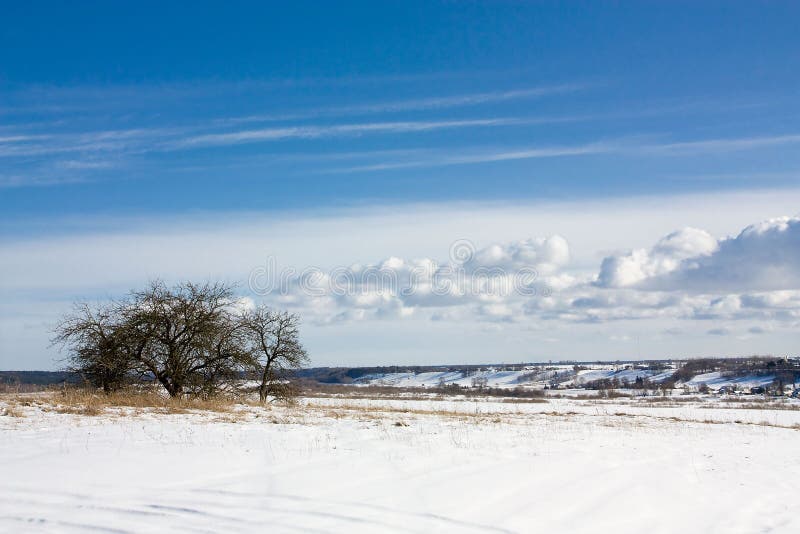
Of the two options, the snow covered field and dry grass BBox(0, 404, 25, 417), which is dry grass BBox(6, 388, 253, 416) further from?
the snow covered field

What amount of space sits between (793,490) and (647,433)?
9778mm

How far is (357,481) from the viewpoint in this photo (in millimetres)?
10672

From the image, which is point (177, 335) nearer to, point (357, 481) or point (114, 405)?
point (114, 405)

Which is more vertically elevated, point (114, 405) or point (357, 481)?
point (114, 405)

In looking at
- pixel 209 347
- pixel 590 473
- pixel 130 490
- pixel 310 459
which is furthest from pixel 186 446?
pixel 209 347

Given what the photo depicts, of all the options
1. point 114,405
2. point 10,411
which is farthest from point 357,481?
point 114,405

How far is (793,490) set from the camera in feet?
39.8

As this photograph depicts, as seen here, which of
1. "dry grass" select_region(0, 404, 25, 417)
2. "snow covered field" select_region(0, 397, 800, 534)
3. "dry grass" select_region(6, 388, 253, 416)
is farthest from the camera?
"dry grass" select_region(6, 388, 253, 416)

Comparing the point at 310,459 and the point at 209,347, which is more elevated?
the point at 209,347

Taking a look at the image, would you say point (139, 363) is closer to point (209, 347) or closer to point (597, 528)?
point (209, 347)

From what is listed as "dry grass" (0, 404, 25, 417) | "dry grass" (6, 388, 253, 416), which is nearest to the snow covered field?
"dry grass" (0, 404, 25, 417)

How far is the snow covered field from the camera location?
28.0 ft

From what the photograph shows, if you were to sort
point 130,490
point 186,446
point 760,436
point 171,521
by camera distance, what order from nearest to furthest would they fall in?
point 171,521, point 130,490, point 186,446, point 760,436

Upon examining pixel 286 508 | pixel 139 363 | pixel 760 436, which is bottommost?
pixel 760 436
